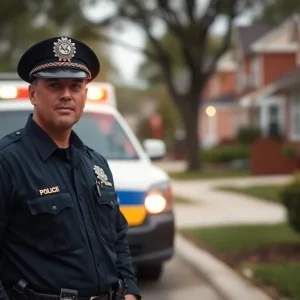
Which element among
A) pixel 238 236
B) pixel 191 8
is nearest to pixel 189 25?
pixel 191 8

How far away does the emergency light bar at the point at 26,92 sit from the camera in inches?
294

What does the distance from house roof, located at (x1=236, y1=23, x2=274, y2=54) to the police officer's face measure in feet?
126

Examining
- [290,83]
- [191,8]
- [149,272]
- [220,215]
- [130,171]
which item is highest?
[191,8]

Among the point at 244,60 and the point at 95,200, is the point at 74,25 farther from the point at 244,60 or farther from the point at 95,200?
the point at 95,200

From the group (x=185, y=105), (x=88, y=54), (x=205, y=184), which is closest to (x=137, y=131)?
(x=185, y=105)

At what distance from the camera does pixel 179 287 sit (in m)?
7.51

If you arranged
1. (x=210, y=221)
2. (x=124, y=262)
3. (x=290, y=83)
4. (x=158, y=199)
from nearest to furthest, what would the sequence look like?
(x=124, y=262), (x=158, y=199), (x=210, y=221), (x=290, y=83)

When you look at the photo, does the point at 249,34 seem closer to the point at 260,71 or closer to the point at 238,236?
the point at 260,71

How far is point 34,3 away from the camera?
27656mm

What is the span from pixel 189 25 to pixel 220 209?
1446cm

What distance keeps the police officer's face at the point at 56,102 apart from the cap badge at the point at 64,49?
10cm

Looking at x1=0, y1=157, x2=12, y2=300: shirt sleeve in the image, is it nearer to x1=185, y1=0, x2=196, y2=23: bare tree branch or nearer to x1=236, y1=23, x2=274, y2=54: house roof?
x1=185, y1=0, x2=196, y2=23: bare tree branch

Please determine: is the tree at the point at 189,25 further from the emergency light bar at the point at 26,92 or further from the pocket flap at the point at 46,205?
the pocket flap at the point at 46,205

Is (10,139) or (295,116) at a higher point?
(10,139)
